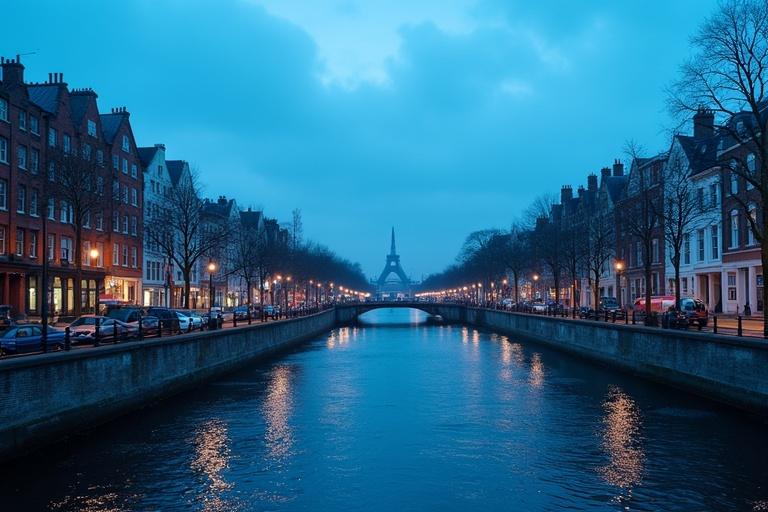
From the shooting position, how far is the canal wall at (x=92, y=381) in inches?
806

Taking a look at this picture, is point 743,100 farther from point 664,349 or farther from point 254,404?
point 254,404

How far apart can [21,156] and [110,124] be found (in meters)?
20.4

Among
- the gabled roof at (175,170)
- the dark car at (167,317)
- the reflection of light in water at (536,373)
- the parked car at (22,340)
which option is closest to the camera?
the parked car at (22,340)

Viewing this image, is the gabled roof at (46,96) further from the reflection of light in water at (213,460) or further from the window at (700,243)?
the window at (700,243)

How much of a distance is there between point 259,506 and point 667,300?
43.3 metres

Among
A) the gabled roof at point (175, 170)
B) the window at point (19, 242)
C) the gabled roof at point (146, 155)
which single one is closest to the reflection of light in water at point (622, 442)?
the window at point (19, 242)

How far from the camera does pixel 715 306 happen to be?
65750 millimetres

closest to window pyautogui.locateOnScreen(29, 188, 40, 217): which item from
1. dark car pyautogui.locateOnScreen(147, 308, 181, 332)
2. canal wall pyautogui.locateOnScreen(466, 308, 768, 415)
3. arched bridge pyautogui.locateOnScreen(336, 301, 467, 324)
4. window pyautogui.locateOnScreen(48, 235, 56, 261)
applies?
window pyautogui.locateOnScreen(48, 235, 56, 261)

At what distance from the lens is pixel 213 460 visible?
21.6 metres

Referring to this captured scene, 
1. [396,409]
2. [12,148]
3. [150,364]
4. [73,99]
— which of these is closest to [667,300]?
[396,409]

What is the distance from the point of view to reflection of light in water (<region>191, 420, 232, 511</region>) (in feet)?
59.1

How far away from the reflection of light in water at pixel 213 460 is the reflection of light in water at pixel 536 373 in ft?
59.4

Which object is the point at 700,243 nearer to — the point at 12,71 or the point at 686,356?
the point at 686,356

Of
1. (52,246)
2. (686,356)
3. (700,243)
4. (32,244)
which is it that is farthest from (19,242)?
(700,243)
